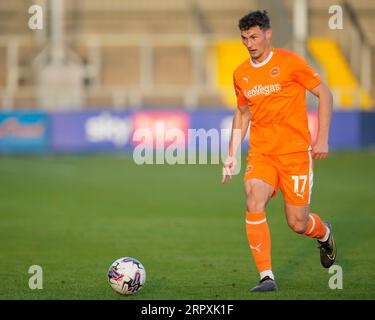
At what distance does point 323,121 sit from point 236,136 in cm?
81

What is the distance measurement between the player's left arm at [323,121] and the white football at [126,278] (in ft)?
5.84

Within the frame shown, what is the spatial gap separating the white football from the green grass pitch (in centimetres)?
11

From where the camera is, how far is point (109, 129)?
988 inches

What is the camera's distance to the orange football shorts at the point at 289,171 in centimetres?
812

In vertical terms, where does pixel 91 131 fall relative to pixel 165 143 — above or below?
above

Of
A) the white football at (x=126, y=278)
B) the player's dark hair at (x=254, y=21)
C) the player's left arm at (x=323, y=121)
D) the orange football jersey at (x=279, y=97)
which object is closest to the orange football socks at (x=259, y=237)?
the orange football jersey at (x=279, y=97)

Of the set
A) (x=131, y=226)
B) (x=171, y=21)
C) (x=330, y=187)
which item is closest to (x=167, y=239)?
(x=131, y=226)

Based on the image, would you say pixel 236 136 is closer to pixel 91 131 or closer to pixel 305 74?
pixel 305 74

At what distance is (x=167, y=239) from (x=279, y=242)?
4.48ft

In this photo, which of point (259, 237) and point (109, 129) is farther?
point (109, 129)

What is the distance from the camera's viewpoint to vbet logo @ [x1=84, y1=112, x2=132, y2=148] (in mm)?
24984

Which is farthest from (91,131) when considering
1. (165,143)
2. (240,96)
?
(240,96)

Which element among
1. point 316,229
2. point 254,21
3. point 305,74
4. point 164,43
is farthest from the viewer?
point 164,43

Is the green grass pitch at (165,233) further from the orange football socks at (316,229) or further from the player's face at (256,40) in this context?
the player's face at (256,40)
